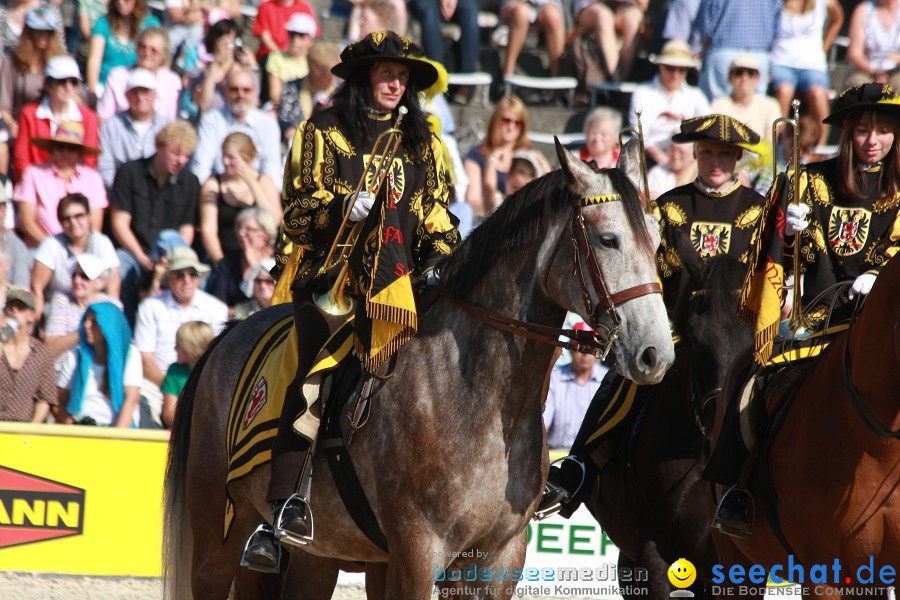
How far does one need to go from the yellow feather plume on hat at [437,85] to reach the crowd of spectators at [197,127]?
3844mm

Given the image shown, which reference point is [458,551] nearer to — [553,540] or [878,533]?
[878,533]

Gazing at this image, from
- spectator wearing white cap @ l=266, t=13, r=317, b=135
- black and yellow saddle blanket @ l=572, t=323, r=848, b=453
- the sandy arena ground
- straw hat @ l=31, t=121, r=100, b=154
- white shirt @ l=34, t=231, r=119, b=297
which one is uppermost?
spectator wearing white cap @ l=266, t=13, r=317, b=135

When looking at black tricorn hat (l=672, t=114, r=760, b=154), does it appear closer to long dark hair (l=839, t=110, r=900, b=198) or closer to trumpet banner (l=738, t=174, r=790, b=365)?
trumpet banner (l=738, t=174, r=790, b=365)

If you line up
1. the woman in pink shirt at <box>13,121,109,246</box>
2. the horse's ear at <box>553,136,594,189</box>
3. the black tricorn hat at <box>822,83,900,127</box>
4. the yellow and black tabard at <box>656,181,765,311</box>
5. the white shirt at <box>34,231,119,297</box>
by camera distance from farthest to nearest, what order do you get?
the woman in pink shirt at <box>13,121,109,246</box> < the white shirt at <box>34,231,119,297</box> < the yellow and black tabard at <box>656,181,765,311</box> < the black tricorn hat at <box>822,83,900,127</box> < the horse's ear at <box>553,136,594,189</box>

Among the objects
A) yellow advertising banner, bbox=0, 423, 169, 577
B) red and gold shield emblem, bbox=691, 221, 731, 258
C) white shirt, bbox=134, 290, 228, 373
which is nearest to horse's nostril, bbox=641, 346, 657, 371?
red and gold shield emblem, bbox=691, 221, 731, 258

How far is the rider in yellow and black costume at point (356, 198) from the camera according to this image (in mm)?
5777

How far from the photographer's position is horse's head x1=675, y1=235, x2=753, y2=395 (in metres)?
6.66

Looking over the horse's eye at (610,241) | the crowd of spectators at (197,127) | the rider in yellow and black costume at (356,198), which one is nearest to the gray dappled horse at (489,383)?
the horse's eye at (610,241)

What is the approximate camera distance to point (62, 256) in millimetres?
10492

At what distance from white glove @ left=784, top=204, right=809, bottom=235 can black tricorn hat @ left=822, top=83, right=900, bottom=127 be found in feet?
1.71

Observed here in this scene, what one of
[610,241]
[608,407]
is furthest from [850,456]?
[608,407]

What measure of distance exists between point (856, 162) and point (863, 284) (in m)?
0.78

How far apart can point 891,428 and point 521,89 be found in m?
10.6

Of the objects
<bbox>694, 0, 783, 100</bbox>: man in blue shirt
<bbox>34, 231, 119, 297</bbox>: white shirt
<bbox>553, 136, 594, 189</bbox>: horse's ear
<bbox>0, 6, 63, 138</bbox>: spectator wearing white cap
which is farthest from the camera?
<bbox>694, 0, 783, 100</bbox>: man in blue shirt
